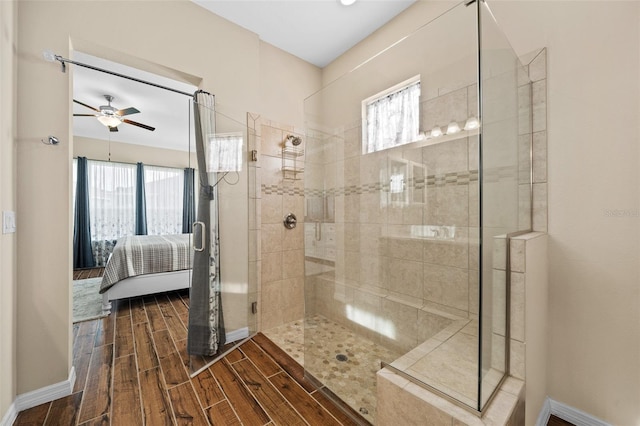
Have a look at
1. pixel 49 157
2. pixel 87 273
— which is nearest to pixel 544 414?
pixel 49 157

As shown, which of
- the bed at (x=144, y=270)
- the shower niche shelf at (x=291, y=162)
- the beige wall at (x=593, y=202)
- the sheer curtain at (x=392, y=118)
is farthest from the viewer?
the bed at (x=144, y=270)

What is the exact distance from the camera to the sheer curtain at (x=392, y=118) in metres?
1.94

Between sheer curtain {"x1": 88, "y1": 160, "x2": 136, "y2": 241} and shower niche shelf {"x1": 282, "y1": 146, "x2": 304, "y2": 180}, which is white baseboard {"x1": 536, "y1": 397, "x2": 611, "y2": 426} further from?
sheer curtain {"x1": 88, "y1": 160, "x2": 136, "y2": 241}

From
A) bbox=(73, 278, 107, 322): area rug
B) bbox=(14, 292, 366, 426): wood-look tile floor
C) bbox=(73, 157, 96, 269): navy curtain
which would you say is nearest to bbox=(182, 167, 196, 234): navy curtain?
bbox=(73, 157, 96, 269): navy curtain

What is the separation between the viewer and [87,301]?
3.47 metres

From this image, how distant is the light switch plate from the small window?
224cm

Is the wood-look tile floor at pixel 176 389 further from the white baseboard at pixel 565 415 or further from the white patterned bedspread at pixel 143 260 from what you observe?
the white baseboard at pixel 565 415

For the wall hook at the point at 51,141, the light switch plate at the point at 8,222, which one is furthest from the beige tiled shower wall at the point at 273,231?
the light switch plate at the point at 8,222

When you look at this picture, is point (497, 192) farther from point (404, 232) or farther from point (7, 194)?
point (7, 194)

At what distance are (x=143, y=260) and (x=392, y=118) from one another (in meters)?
3.53

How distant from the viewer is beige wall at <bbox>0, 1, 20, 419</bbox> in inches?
55.5

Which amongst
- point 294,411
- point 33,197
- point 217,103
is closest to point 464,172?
point 294,411

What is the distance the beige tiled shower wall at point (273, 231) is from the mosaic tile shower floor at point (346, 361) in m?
0.59

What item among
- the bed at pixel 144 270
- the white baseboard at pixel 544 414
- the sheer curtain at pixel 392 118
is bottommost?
the white baseboard at pixel 544 414
